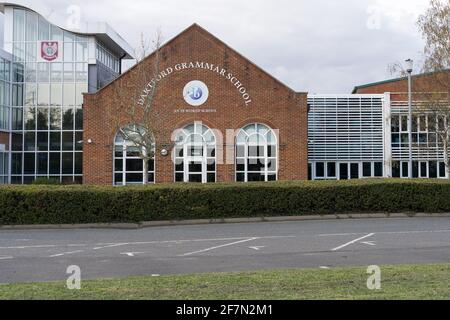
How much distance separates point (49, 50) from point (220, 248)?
27.7m

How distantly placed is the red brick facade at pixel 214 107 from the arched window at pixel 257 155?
1.30ft

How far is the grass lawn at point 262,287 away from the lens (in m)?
6.73

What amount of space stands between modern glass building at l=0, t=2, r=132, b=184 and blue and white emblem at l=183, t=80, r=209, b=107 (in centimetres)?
849

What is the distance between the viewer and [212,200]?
20438mm

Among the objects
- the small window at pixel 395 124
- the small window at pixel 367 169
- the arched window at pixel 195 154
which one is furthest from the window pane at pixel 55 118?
the small window at pixel 395 124

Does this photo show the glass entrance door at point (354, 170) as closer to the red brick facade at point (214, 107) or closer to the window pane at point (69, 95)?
the red brick facade at point (214, 107)

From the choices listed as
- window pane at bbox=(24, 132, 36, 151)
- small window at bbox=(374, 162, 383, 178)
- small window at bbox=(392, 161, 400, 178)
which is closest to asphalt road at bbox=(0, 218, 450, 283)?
small window at bbox=(374, 162, 383, 178)

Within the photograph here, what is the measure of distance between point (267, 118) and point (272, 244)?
729 inches

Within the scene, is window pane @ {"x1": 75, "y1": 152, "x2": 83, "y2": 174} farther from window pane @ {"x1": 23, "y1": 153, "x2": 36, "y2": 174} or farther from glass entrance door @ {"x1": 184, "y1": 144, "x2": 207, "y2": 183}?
glass entrance door @ {"x1": 184, "y1": 144, "x2": 207, "y2": 183}

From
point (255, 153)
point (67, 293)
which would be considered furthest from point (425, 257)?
point (255, 153)

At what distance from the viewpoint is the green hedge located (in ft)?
63.8

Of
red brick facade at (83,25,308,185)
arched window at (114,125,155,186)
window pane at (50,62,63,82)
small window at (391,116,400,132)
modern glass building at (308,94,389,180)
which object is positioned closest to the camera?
red brick facade at (83,25,308,185)

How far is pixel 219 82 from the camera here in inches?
1257

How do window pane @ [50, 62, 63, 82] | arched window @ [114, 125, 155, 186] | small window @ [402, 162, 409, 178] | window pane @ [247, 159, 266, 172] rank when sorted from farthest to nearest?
small window @ [402, 162, 409, 178] < window pane @ [50, 62, 63, 82] < window pane @ [247, 159, 266, 172] < arched window @ [114, 125, 155, 186]
